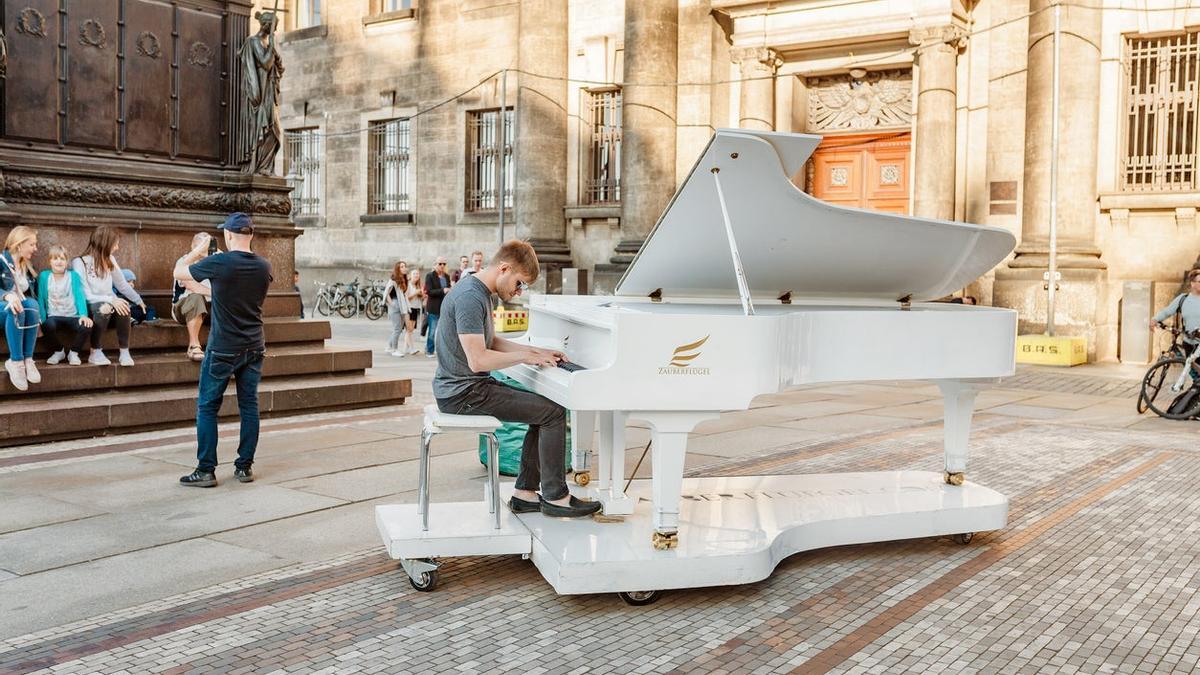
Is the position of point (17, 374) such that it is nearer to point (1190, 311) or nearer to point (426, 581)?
point (426, 581)

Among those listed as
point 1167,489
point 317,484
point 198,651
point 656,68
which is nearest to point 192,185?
point 317,484

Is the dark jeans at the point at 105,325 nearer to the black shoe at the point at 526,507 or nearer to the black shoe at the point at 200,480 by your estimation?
the black shoe at the point at 200,480

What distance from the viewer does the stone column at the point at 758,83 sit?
20.2m

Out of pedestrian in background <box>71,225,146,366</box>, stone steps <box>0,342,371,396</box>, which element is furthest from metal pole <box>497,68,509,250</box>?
pedestrian in background <box>71,225,146,366</box>

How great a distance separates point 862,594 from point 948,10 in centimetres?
1523

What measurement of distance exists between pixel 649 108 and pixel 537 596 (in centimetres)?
1739

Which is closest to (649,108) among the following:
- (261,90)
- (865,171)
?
(865,171)

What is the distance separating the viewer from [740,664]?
12.9 ft

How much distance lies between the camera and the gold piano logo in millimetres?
4633

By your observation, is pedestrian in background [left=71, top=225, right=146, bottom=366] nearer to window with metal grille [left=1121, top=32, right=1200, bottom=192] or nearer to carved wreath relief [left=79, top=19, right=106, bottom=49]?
carved wreath relief [left=79, top=19, right=106, bottom=49]

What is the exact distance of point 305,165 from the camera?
1120 inches

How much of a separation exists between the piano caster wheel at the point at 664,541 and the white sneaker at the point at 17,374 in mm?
5751

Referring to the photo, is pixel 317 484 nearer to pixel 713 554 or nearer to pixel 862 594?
pixel 713 554

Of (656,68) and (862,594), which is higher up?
(656,68)
